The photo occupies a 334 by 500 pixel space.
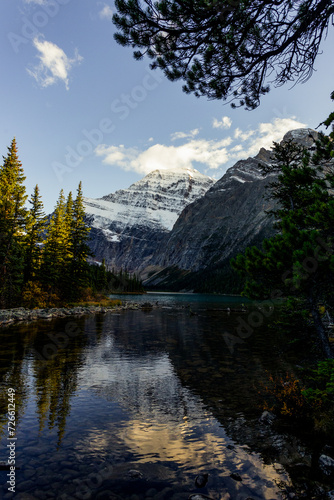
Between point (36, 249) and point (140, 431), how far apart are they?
44787 mm

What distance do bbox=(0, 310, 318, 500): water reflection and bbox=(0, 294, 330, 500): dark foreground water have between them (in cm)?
3

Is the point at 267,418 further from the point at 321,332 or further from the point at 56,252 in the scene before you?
the point at 56,252

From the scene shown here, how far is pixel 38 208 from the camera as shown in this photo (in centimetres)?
4825

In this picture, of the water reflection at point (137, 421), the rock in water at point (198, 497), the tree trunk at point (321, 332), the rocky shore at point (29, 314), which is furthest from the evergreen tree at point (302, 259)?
→ the rocky shore at point (29, 314)

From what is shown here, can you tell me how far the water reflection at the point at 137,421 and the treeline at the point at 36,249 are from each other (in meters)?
22.6

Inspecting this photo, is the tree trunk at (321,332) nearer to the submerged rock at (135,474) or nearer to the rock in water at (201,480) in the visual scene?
the rock in water at (201,480)

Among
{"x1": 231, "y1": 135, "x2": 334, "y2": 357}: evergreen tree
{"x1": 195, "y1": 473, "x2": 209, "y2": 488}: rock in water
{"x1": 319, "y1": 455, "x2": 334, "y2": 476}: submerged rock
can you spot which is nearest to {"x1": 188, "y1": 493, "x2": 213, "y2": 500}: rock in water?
{"x1": 195, "y1": 473, "x2": 209, "y2": 488}: rock in water

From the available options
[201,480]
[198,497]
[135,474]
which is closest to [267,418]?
[201,480]

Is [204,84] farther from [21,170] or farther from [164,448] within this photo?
[21,170]

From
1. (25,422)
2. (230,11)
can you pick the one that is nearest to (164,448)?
(25,422)

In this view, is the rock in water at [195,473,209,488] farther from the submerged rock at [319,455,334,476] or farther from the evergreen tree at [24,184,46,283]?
the evergreen tree at [24,184,46,283]

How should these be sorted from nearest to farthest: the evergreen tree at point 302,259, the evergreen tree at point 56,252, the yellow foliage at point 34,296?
the evergreen tree at point 302,259
the yellow foliage at point 34,296
the evergreen tree at point 56,252

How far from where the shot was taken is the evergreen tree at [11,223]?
119ft

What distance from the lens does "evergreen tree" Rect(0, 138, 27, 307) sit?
119ft
